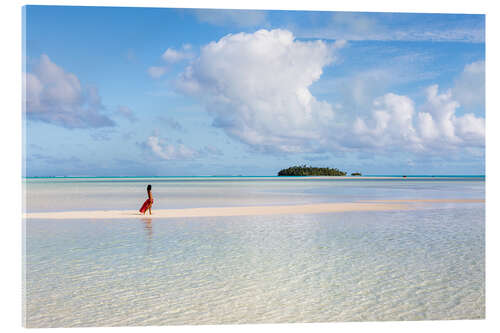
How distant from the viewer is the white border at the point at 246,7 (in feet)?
17.5

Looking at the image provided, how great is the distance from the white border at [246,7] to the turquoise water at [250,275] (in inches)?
5.2

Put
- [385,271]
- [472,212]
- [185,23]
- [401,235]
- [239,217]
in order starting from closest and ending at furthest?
[385,271]
[401,235]
[185,23]
[239,217]
[472,212]

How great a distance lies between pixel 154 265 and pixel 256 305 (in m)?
2.73

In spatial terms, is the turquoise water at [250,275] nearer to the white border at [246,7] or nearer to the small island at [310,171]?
the white border at [246,7]

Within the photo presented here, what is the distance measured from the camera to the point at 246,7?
789 centimetres

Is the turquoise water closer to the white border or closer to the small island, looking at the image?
the white border

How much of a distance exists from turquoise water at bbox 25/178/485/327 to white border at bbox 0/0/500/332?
0.13 metres

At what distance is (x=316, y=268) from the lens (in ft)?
24.5

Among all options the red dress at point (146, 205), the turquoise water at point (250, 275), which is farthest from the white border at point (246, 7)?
the red dress at point (146, 205)

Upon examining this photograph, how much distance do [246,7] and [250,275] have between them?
4932mm
